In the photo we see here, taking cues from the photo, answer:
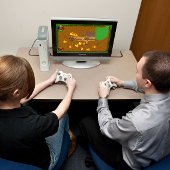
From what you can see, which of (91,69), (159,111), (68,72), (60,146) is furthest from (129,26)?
(60,146)

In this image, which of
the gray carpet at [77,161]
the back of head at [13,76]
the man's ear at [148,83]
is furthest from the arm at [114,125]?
the gray carpet at [77,161]

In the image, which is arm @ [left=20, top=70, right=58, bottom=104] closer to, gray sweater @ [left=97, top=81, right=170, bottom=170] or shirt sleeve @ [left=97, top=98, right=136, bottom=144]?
shirt sleeve @ [left=97, top=98, right=136, bottom=144]

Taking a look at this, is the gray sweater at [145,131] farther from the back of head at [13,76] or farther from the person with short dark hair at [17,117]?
the back of head at [13,76]

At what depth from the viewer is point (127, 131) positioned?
1151mm

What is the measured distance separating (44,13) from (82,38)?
0.47m

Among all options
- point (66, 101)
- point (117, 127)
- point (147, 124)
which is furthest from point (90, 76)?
point (147, 124)

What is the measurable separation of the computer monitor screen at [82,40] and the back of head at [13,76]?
0.66 m

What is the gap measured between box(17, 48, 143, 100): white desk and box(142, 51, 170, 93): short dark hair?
16.1 inches

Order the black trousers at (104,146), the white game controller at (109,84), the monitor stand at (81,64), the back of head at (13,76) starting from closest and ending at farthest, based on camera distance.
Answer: the back of head at (13,76), the black trousers at (104,146), the white game controller at (109,84), the monitor stand at (81,64)

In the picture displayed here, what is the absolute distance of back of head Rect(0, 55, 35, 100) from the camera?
91cm

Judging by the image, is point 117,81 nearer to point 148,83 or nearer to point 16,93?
point 148,83

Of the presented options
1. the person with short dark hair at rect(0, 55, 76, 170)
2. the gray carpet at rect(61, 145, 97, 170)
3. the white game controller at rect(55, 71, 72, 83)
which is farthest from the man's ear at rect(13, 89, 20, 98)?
the gray carpet at rect(61, 145, 97, 170)

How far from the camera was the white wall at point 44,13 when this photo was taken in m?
1.81

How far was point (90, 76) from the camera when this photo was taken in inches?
67.2
